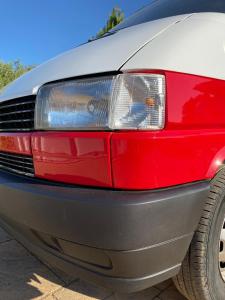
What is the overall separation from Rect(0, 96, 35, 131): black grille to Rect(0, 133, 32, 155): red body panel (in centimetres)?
4

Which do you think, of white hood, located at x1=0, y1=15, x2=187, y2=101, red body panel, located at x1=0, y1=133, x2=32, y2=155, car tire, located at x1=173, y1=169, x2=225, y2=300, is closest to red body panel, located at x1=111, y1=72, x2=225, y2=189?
car tire, located at x1=173, y1=169, x2=225, y2=300

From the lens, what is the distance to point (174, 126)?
1527 mm

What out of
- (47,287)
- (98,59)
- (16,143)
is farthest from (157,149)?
(47,287)

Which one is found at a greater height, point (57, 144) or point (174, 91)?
point (174, 91)

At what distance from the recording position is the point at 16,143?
1949mm

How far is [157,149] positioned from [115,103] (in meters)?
0.27

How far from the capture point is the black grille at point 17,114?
6.12 feet

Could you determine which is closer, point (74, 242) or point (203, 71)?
point (74, 242)

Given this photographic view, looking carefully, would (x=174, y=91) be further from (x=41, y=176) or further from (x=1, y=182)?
(x=1, y=182)

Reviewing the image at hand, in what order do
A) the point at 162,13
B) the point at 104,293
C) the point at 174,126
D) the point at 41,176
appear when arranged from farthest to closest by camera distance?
the point at 162,13 → the point at 104,293 → the point at 41,176 → the point at 174,126

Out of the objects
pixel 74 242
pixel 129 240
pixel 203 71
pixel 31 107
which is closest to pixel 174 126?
pixel 203 71

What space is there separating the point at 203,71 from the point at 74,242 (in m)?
0.99

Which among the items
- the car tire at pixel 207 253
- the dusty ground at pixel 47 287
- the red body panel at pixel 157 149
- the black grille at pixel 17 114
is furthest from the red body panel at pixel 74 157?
the dusty ground at pixel 47 287

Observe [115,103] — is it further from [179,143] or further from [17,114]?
[17,114]
